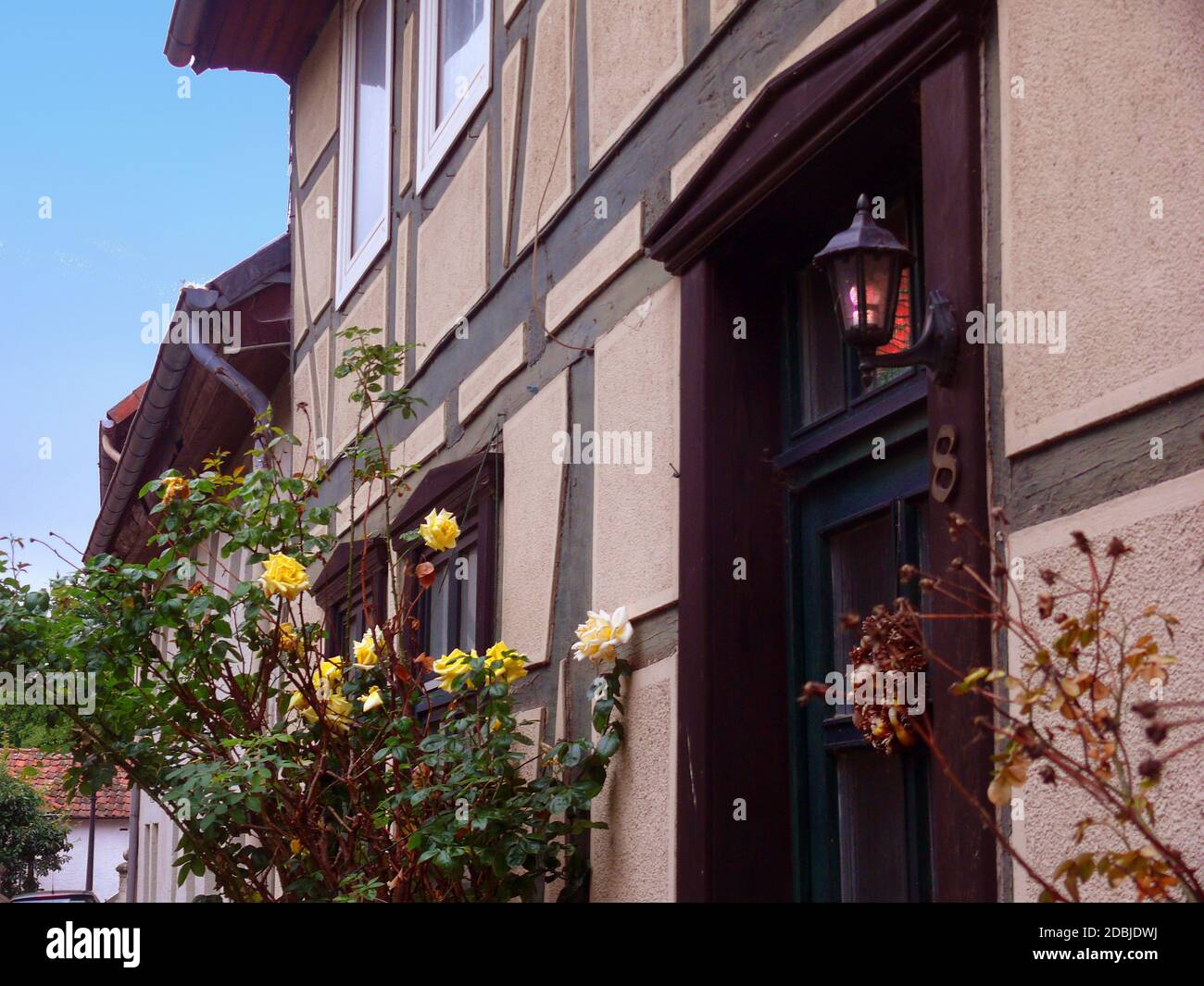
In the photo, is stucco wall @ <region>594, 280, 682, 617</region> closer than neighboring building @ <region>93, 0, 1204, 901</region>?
No

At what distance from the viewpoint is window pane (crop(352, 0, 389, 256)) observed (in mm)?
8180

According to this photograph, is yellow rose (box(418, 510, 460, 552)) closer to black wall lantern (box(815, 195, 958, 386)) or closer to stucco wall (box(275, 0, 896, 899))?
stucco wall (box(275, 0, 896, 899))

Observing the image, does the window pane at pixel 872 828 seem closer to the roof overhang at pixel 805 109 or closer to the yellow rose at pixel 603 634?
the yellow rose at pixel 603 634

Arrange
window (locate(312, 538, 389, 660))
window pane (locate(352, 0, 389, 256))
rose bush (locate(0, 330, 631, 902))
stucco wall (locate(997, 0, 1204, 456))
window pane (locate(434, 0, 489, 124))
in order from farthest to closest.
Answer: window pane (locate(352, 0, 389, 256)), window (locate(312, 538, 389, 660)), window pane (locate(434, 0, 489, 124)), rose bush (locate(0, 330, 631, 902)), stucco wall (locate(997, 0, 1204, 456))

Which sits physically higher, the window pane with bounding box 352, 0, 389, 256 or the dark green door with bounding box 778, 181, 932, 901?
the window pane with bounding box 352, 0, 389, 256

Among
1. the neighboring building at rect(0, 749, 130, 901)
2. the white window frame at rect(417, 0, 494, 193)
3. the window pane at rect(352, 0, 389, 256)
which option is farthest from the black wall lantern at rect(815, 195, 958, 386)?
the neighboring building at rect(0, 749, 130, 901)

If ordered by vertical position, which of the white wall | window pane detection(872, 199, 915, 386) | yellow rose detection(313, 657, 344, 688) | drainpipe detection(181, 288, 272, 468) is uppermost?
drainpipe detection(181, 288, 272, 468)

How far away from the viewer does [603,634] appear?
14.2ft

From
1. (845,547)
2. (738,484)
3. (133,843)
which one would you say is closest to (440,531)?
(738,484)

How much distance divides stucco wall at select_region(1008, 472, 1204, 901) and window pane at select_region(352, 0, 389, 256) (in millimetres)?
5754

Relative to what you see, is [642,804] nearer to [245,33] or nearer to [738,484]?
[738,484]

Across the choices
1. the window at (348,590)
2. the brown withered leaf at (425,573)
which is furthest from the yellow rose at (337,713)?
the window at (348,590)

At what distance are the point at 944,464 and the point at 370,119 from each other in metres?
6.14

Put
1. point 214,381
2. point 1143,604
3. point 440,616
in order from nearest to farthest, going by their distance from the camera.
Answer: point 1143,604 < point 440,616 < point 214,381
